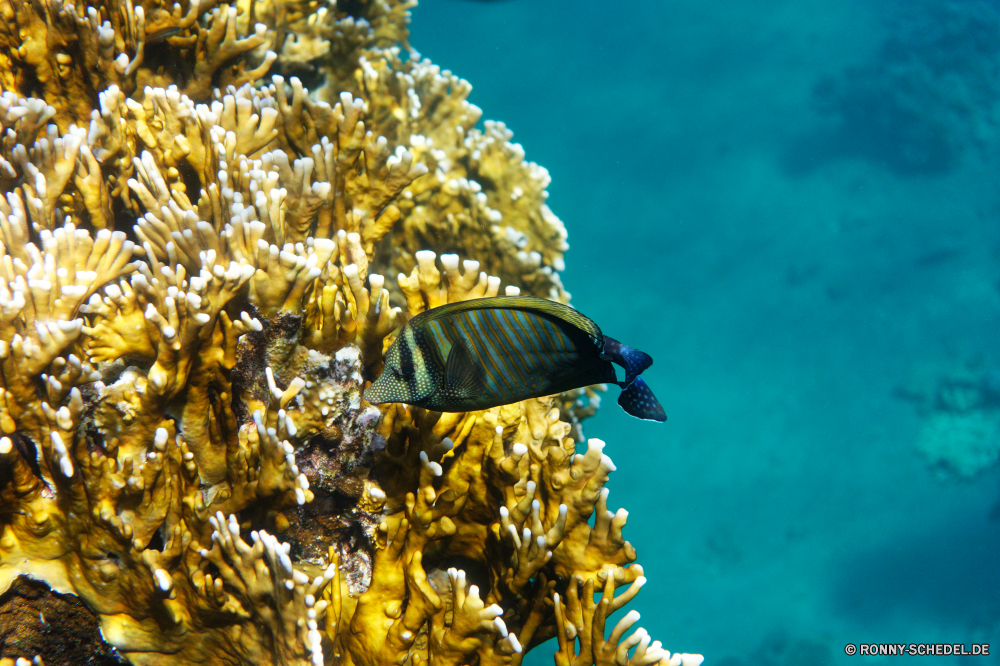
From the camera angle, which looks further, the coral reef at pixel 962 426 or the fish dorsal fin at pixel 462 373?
the coral reef at pixel 962 426

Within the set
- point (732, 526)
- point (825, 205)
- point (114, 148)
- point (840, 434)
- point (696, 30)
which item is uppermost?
point (696, 30)

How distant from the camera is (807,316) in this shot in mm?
22750

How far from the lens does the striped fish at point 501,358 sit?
4.42 ft

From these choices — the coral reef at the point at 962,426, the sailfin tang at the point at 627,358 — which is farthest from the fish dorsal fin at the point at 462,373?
the coral reef at the point at 962,426

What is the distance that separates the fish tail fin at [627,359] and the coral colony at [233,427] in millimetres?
933

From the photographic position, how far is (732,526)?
17.5 meters

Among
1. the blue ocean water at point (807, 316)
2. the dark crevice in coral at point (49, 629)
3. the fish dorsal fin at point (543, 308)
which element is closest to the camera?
the fish dorsal fin at point (543, 308)

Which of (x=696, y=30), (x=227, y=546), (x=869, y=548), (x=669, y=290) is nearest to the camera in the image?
(x=227, y=546)

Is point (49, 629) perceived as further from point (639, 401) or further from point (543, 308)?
point (639, 401)

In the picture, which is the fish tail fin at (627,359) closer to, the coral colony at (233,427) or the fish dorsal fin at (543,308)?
the fish dorsal fin at (543,308)

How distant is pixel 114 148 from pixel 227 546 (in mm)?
2164

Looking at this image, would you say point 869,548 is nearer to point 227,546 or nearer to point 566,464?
point 566,464

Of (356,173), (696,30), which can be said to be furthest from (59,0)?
(696,30)

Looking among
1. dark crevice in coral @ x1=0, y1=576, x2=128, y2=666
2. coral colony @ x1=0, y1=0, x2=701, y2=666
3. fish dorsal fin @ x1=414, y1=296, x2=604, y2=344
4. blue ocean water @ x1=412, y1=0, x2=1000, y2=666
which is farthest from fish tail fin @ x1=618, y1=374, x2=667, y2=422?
blue ocean water @ x1=412, y1=0, x2=1000, y2=666
